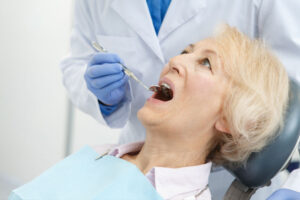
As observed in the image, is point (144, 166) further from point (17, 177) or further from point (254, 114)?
point (17, 177)

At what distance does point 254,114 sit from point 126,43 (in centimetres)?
60

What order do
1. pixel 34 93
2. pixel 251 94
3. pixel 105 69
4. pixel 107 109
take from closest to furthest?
pixel 251 94 → pixel 105 69 → pixel 107 109 → pixel 34 93

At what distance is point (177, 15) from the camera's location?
154 cm

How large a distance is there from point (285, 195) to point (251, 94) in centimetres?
33

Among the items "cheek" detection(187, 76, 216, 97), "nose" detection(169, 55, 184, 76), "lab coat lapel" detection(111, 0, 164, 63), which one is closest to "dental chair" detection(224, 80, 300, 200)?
"cheek" detection(187, 76, 216, 97)

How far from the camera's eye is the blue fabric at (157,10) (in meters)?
1.61

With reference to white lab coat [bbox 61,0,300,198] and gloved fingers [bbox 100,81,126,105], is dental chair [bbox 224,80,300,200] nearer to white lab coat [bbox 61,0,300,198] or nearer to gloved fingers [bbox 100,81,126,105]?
white lab coat [bbox 61,0,300,198]

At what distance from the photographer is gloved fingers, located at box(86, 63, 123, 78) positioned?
1443 mm

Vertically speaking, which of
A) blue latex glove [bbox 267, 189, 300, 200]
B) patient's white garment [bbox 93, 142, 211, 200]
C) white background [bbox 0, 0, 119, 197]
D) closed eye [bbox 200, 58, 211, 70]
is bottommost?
white background [bbox 0, 0, 119, 197]

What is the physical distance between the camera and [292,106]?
4.24 feet

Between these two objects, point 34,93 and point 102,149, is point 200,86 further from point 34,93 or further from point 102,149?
point 34,93

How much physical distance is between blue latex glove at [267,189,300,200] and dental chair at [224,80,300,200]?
0.08m

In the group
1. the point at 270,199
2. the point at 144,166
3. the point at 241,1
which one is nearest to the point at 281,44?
the point at 241,1

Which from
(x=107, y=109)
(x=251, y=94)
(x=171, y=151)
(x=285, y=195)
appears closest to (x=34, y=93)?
(x=107, y=109)
